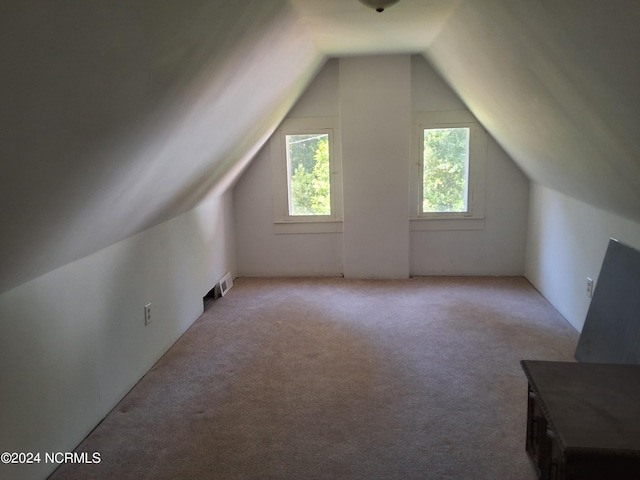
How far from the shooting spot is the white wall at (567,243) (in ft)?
10.2

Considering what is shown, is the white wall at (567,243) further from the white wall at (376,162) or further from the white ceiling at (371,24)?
the white ceiling at (371,24)

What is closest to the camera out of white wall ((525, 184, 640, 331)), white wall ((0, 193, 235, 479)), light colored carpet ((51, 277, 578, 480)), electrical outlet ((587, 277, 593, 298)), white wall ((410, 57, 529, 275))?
white wall ((0, 193, 235, 479))

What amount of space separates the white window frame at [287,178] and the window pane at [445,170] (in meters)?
0.85

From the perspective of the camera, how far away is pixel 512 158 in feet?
14.8

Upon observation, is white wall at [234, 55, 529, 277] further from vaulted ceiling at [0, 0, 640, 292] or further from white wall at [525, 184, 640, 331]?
vaulted ceiling at [0, 0, 640, 292]

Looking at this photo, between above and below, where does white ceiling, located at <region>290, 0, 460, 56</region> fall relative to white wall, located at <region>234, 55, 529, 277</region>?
above

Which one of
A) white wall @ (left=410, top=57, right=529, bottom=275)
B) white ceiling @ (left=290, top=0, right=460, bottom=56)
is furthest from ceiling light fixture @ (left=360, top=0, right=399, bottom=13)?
white wall @ (left=410, top=57, right=529, bottom=275)

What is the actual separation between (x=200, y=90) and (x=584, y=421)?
1.87 metres

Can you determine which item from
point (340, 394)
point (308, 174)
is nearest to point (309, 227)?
point (308, 174)

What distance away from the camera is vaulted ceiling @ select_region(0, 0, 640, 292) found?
1153mm

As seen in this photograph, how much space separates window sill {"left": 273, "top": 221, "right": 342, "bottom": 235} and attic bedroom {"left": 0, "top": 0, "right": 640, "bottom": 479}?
0.8 inches

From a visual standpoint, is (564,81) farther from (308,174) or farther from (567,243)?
(308,174)

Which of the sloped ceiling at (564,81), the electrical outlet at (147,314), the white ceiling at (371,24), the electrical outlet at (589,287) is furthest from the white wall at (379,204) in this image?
the electrical outlet at (147,314)

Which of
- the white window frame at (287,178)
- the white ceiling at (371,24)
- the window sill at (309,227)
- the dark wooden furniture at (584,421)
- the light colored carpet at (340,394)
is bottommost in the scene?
the light colored carpet at (340,394)
